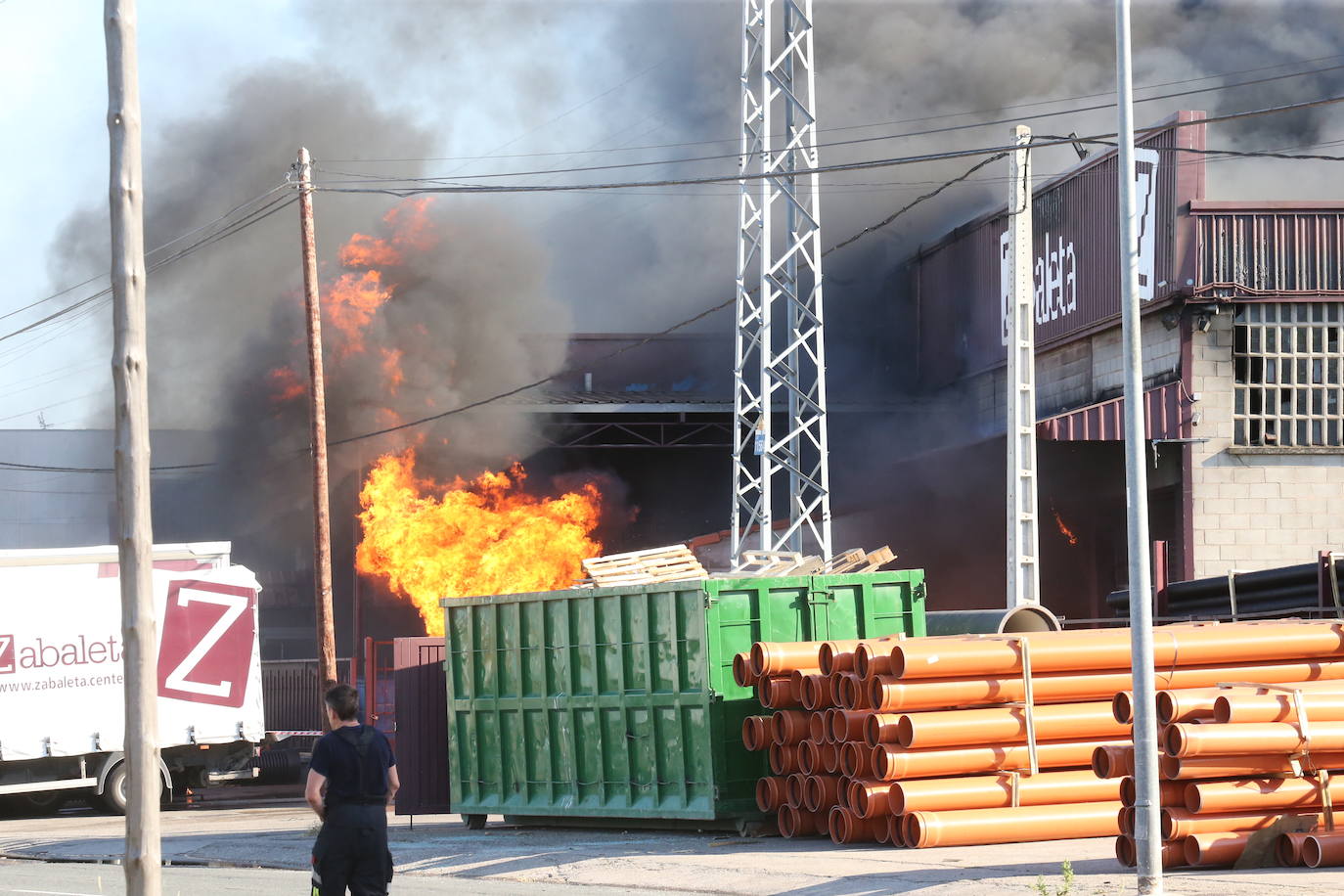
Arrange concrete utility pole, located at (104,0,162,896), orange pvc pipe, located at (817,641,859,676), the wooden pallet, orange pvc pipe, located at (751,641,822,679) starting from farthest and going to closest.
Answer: the wooden pallet < orange pvc pipe, located at (751,641,822,679) < orange pvc pipe, located at (817,641,859,676) < concrete utility pole, located at (104,0,162,896)

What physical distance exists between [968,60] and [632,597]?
1177 inches

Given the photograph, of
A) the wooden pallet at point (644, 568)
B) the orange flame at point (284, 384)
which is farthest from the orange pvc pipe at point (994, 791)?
the orange flame at point (284, 384)

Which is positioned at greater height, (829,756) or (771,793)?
(829,756)

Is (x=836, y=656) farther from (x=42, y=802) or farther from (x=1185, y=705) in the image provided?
(x=42, y=802)

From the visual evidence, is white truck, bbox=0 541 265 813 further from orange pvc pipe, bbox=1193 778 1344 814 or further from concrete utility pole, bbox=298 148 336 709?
orange pvc pipe, bbox=1193 778 1344 814

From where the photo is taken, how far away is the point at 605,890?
38.4 feet

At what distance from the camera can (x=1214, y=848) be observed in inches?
427

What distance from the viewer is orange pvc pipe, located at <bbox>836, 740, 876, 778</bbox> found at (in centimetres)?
1303

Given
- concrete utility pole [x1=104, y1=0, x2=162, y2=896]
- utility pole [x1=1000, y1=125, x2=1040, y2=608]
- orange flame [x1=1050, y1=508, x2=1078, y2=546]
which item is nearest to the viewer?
concrete utility pole [x1=104, y1=0, x2=162, y2=896]

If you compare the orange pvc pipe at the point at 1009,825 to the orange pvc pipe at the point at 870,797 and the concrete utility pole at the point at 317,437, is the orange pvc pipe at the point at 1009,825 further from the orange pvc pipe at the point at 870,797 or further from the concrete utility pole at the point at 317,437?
the concrete utility pole at the point at 317,437

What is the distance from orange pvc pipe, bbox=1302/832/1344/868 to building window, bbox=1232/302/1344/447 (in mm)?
15162

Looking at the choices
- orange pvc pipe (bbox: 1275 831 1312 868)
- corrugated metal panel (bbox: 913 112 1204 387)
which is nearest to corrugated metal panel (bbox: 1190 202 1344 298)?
corrugated metal panel (bbox: 913 112 1204 387)

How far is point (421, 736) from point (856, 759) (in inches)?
246

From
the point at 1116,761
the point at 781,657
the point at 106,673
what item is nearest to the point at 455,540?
the point at 106,673
